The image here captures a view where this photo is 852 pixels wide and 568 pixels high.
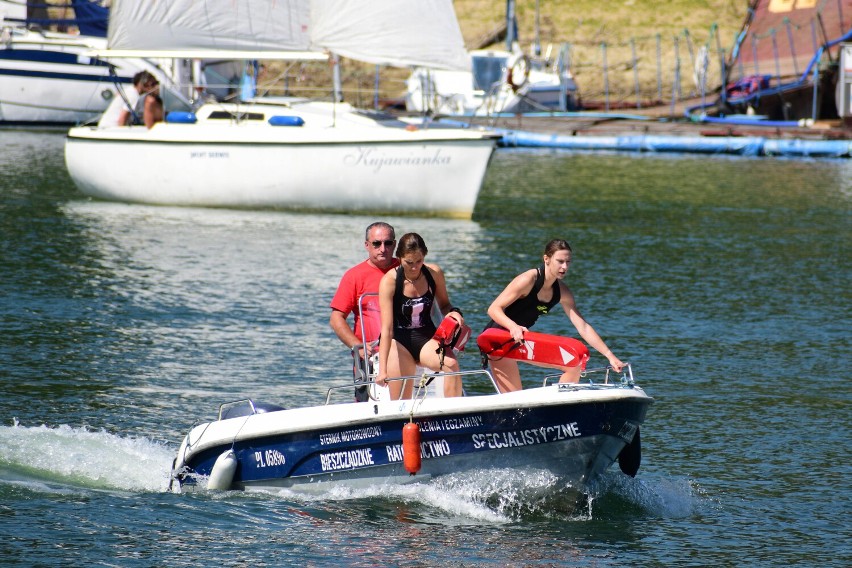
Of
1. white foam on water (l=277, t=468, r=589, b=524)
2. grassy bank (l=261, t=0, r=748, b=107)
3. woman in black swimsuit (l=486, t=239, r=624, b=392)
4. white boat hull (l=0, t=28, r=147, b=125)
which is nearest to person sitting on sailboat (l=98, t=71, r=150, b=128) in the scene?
white boat hull (l=0, t=28, r=147, b=125)

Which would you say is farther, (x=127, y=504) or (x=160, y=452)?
(x=160, y=452)

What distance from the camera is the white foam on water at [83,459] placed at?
1054cm

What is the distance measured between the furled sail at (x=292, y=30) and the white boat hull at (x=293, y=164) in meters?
1.33

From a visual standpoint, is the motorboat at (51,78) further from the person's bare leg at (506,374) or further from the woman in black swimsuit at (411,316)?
the person's bare leg at (506,374)

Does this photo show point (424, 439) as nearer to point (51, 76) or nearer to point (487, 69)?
point (51, 76)

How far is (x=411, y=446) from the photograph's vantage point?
31.0 ft

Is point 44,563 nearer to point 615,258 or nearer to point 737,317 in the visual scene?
point 737,317

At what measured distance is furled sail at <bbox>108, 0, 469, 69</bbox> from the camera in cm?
2577

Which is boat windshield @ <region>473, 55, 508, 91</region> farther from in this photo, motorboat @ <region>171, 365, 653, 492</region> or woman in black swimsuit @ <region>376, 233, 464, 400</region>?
motorboat @ <region>171, 365, 653, 492</region>

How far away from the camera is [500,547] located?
9.18 metres

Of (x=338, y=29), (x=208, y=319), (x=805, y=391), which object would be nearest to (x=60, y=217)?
(x=338, y=29)

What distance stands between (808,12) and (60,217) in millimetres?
34469

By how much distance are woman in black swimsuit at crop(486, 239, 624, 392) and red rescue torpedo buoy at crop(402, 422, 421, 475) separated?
2.64ft

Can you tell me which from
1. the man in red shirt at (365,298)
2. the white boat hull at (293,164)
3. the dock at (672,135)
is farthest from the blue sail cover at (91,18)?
the man in red shirt at (365,298)
